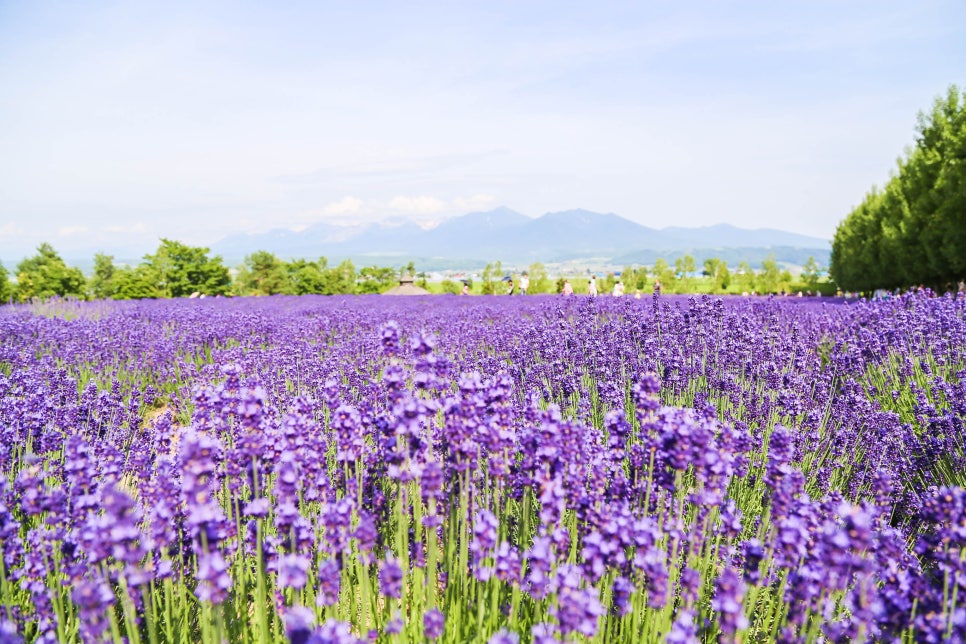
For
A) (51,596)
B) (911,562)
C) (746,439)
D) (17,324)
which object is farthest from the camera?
(17,324)

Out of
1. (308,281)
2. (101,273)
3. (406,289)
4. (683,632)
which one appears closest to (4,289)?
(101,273)

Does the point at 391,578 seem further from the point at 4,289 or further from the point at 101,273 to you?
the point at 101,273

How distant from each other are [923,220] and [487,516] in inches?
884

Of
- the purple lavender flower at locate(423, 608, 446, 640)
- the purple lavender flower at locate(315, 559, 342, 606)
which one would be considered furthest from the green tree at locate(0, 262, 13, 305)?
the purple lavender flower at locate(423, 608, 446, 640)

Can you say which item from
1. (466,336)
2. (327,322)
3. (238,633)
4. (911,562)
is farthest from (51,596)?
(327,322)

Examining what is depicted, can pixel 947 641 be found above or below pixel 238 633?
above

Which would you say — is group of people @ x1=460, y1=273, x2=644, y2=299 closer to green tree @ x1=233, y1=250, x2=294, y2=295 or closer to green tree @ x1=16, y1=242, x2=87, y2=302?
green tree @ x1=233, y1=250, x2=294, y2=295

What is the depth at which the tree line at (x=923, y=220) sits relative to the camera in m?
15.9

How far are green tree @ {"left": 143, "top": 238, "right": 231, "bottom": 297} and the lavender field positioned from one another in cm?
2289

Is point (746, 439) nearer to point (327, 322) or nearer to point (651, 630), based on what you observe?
point (651, 630)

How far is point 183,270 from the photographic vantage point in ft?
84.9

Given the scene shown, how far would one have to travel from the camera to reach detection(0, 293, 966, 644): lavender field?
1682 mm

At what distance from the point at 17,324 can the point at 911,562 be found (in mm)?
11860

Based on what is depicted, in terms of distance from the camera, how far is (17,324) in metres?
9.27
